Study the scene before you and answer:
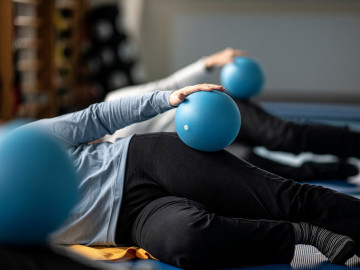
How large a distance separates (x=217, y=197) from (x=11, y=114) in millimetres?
2176

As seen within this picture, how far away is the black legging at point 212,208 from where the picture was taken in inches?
55.5

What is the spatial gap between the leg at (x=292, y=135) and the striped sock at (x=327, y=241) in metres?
0.84

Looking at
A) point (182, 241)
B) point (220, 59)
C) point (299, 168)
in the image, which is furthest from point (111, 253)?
point (220, 59)

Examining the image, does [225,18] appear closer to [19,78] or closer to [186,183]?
[19,78]

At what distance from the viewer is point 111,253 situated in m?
1.52

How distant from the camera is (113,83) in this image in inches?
205

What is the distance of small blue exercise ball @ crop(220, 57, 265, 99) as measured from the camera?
256cm

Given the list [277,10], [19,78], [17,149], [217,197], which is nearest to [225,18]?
[277,10]

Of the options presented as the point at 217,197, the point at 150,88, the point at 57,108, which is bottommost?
the point at 57,108

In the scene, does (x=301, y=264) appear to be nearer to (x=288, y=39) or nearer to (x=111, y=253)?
(x=111, y=253)

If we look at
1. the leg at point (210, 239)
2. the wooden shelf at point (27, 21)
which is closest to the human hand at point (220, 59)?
the leg at point (210, 239)

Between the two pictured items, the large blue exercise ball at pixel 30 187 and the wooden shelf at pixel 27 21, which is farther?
the wooden shelf at pixel 27 21

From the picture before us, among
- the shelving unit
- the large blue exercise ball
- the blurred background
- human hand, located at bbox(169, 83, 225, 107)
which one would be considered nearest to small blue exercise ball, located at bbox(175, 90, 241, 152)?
human hand, located at bbox(169, 83, 225, 107)

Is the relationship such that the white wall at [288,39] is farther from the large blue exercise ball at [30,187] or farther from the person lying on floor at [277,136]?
the large blue exercise ball at [30,187]
